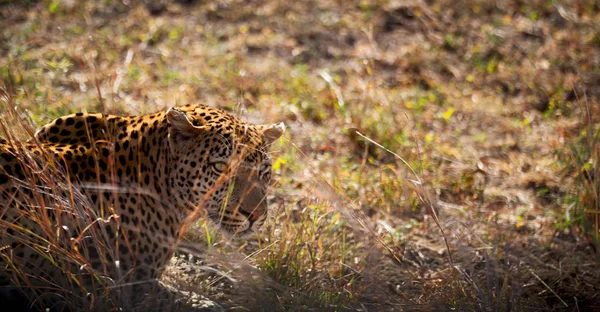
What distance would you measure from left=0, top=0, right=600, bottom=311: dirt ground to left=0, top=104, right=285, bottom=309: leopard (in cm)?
24

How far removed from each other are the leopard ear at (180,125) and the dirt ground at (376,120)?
1.04 feet

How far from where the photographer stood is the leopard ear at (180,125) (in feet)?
15.4

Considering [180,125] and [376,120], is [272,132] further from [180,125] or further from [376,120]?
[376,120]

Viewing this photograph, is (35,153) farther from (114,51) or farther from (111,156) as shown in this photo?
(114,51)

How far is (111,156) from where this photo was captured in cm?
445

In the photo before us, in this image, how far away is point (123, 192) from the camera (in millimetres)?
4773

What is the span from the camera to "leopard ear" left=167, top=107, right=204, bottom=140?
468cm

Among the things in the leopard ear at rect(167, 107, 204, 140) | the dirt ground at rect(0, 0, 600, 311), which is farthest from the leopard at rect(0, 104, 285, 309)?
the dirt ground at rect(0, 0, 600, 311)

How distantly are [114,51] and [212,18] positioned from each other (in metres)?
1.65

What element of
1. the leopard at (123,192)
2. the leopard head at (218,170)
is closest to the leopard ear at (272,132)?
the leopard at (123,192)

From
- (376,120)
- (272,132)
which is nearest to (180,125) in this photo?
(272,132)

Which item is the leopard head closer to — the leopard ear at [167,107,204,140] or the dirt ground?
the leopard ear at [167,107,204,140]

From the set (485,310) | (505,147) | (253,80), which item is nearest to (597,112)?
(505,147)

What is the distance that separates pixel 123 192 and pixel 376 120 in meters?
3.67
